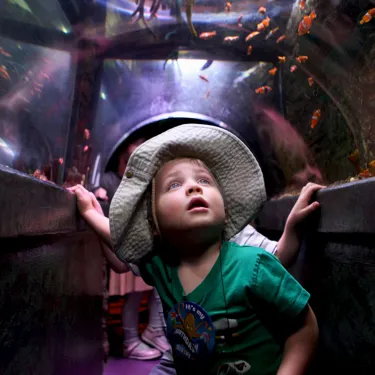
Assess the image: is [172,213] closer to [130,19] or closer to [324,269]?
[324,269]

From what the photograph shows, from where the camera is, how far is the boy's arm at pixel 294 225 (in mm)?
1391

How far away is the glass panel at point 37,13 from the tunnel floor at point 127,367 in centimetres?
181

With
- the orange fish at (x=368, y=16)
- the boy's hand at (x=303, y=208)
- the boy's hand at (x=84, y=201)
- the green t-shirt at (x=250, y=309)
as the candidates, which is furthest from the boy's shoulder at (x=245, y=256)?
the orange fish at (x=368, y=16)

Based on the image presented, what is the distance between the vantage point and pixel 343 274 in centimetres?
121

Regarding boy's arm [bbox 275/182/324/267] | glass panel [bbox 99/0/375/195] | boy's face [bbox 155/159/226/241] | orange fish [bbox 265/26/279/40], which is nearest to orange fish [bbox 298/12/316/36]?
glass panel [bbox 99/0/375/195]

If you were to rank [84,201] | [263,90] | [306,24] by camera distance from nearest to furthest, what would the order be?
1. [84,201]
2. [306,24]
3. [263,90]

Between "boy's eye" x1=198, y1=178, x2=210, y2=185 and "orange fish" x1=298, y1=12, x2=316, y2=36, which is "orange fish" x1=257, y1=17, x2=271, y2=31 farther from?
"boy's eye" x1=198, y1=178, x2=210, y2=185

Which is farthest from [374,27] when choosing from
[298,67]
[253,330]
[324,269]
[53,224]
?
[53,224]

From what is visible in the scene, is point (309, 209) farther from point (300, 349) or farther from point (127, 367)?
point (127, 367)

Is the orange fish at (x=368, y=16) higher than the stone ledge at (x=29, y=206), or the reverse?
the orange fish at (x=368, y=16)

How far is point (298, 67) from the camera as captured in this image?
2.42 m

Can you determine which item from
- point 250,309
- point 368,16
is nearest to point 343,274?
point 250,309

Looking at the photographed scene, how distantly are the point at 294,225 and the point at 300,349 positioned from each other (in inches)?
19.2

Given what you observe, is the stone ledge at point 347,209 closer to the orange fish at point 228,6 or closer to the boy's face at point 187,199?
the boy's face at point 187,199
